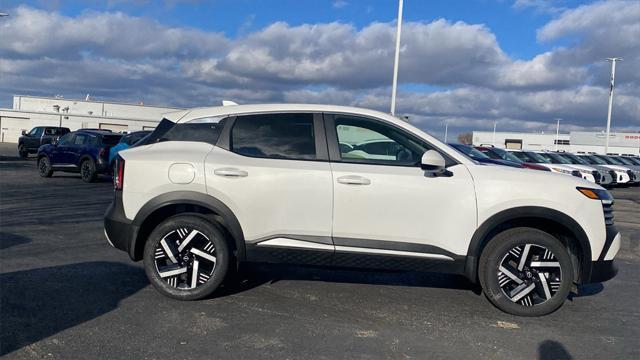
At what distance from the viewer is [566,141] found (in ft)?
292

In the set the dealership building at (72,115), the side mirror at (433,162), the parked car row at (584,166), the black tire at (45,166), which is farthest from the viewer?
the dealership building at (72,115)

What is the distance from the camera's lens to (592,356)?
420cm

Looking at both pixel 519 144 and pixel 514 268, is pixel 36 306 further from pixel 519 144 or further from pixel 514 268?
pixel 519 144

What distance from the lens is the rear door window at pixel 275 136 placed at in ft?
17.0

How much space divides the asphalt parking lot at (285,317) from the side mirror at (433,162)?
1336 mm

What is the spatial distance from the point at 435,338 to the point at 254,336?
1467 mm

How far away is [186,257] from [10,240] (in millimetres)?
3727

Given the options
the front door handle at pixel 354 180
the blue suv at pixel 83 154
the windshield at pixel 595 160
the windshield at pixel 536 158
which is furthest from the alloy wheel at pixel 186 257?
the windshield at pixel 595 160

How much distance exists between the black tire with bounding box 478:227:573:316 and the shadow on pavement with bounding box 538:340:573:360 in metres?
0.60

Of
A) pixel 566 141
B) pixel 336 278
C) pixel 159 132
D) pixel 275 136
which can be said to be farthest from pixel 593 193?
pixel 566 141

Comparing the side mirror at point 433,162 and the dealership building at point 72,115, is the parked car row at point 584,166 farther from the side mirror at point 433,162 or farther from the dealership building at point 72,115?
the dealership building at point 72,115

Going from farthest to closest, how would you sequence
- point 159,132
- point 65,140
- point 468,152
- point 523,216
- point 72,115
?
point 72,115 → point 65,140 → point 468,152 → point 159,132 → point 523,216

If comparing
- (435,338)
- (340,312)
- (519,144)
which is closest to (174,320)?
(340,312)

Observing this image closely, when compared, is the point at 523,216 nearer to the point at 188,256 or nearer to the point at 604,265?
the point at 604,265
